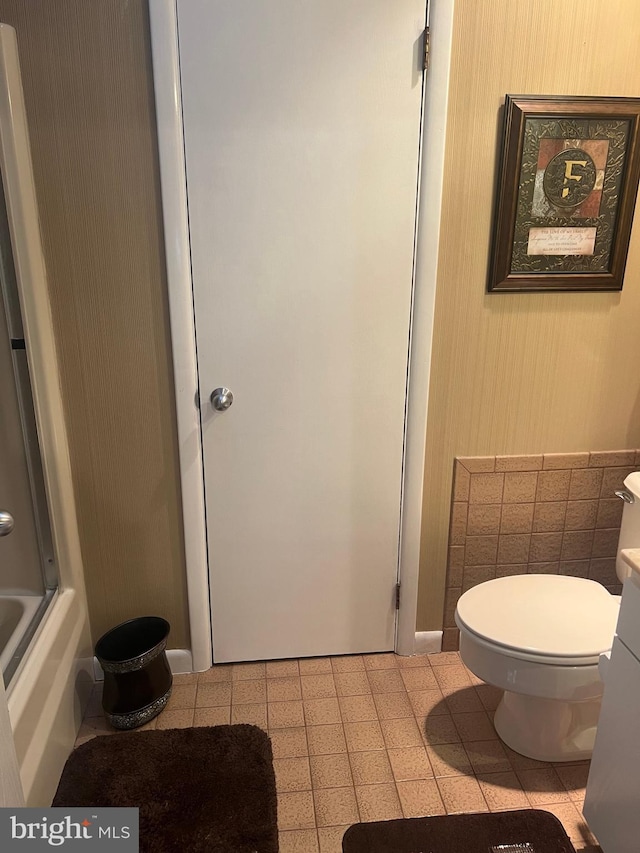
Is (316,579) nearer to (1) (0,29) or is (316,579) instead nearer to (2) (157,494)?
(2) (157,494)

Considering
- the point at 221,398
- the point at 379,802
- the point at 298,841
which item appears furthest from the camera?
the point at 221,398

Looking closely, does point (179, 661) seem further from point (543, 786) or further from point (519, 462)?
point (519, 462)

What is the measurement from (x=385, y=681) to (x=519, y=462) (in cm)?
84

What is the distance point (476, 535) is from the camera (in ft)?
6.98

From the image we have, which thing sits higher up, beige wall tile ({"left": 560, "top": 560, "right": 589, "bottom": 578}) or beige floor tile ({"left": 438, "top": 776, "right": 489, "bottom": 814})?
beige wall tile ({"left": 560, "top": 560, "right": 589, "bottom": 578})

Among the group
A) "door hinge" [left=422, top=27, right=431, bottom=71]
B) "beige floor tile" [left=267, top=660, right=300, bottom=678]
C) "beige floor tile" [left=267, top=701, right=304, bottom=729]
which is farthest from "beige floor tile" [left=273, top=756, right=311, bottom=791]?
"door hinge" [left=422, top=27, right=431, bottom=71]

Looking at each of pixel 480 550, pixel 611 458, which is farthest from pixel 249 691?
pixel 611 458

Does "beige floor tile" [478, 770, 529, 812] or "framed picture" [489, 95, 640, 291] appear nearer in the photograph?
"beige floor tile" [478, 770, 529, 812]

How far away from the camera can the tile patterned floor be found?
166 centimetres

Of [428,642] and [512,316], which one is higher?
[512,316]

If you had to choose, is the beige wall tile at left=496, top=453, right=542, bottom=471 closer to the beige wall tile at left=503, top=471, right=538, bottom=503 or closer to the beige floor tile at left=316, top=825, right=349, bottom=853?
the beige wall tile at left=503, top=471, right=538, bottom=503

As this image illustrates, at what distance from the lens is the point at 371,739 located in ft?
6.17

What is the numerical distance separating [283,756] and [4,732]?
0.91 metres

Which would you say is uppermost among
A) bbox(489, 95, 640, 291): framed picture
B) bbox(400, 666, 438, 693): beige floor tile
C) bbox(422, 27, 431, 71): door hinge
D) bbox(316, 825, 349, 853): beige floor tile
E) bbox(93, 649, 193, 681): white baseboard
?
bbox(422, 27, 431, 71): door hinge
